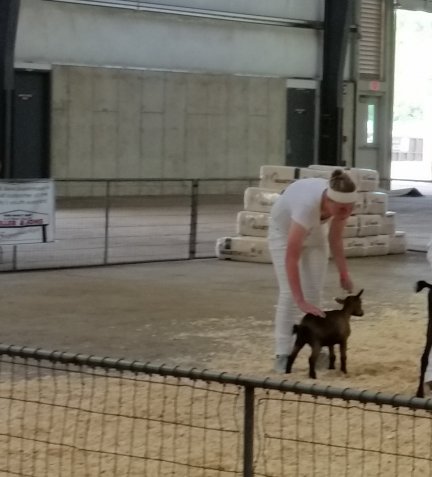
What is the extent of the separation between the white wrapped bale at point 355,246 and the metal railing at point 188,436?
29.2 ft

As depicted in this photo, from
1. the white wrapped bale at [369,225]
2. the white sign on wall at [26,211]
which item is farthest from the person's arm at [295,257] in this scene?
the white wrapped bale at [369,225]

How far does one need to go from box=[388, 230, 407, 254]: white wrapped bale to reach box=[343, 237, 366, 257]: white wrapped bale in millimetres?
675

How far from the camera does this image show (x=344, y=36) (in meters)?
28.5

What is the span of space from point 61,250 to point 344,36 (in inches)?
562

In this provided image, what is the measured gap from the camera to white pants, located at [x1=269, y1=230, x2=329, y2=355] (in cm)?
792

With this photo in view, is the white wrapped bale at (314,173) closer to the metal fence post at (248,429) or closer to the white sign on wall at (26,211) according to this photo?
the white sign on wall at (26,211)

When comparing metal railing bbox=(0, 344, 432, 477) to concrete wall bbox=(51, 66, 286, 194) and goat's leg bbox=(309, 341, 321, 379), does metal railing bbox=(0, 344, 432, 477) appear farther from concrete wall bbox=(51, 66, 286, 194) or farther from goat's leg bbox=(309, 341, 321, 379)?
concrete wall bbox=(51, 66, 286, 194)

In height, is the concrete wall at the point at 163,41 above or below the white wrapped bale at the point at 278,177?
above

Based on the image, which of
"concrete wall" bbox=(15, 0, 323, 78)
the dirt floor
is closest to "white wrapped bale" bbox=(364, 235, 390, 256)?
the dirt floor

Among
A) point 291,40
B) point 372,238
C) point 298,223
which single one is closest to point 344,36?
point 291,40

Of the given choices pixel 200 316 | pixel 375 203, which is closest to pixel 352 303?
pixel 200 316

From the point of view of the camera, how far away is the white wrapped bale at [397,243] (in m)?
16.7

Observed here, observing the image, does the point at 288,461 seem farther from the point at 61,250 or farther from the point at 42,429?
the point at 61,250

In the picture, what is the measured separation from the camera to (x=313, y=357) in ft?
25.9
